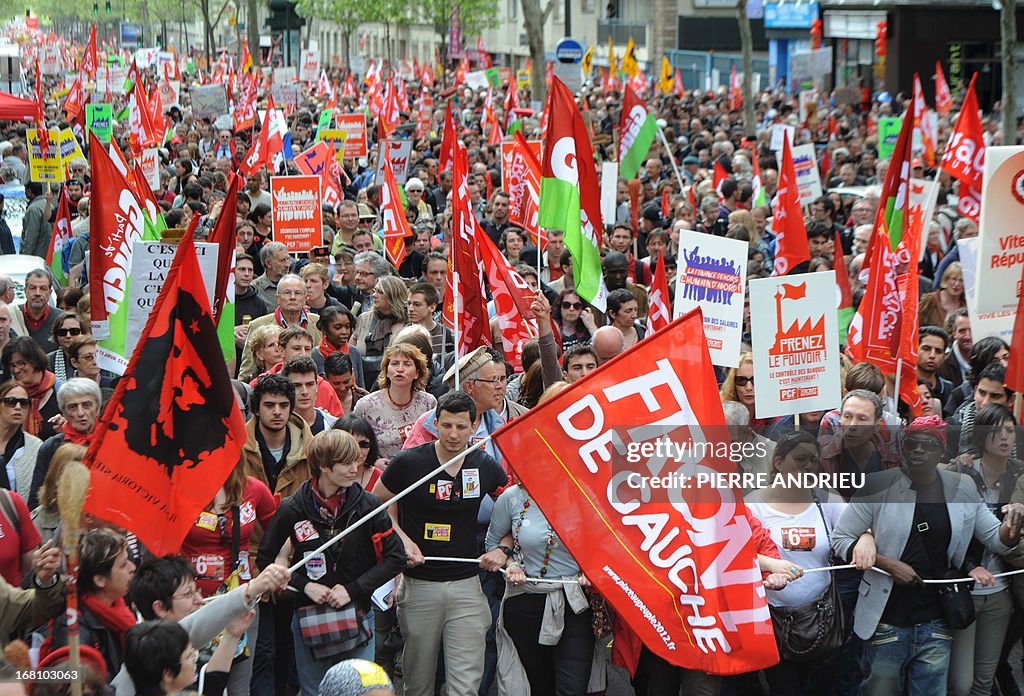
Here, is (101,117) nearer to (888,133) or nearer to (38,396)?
(888,133)

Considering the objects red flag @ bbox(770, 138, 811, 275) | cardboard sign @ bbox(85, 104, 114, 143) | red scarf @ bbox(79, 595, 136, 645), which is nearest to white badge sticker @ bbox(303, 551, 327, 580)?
red scarf @ bbox(79, 595, 136, 645)

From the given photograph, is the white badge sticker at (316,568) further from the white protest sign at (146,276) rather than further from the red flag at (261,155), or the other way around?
the red flag at (261,155)

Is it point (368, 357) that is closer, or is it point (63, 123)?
point (368, 357)

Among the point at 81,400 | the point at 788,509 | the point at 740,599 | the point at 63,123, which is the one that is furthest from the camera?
the point at 63,123

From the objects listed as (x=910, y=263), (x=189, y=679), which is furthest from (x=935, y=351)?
(x=189, y=679)

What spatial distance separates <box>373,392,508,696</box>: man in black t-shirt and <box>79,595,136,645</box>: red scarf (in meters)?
1.45

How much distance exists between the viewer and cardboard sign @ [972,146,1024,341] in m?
8.33

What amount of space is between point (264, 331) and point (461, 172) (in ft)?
7.30

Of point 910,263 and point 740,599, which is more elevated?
point 910,263

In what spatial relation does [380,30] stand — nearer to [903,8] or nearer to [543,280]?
[903,8]

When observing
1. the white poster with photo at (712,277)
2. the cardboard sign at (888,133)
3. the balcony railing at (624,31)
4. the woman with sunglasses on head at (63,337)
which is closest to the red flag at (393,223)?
the woman with sunglasses on head at (63,337)

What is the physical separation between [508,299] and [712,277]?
4.27 feet

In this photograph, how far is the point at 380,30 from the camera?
293ft

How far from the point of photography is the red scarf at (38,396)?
763 centimetres
